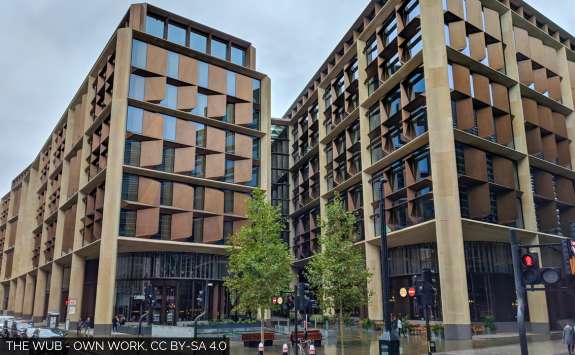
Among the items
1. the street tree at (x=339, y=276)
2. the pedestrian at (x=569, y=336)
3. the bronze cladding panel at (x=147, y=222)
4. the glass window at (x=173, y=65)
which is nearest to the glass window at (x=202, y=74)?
the glass window at (x=173, y=65)

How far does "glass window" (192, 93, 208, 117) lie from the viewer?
54.7 meters

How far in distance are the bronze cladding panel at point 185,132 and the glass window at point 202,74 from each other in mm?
5081

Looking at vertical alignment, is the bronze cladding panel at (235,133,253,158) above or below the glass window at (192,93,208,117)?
below

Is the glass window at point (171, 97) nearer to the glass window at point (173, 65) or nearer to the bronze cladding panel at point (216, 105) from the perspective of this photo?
the glass window at point (173, 65)

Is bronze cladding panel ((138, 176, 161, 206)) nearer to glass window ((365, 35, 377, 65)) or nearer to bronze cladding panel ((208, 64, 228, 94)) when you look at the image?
bronze cladding panel ((208, 64, 228, 94))

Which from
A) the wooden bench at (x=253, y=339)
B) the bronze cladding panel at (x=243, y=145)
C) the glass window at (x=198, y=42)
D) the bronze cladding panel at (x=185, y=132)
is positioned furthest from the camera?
the bronze cladding panel at (x=243, y=145)

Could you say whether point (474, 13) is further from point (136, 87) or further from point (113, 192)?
point (113, 192)

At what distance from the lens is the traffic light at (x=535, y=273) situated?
11438 mm

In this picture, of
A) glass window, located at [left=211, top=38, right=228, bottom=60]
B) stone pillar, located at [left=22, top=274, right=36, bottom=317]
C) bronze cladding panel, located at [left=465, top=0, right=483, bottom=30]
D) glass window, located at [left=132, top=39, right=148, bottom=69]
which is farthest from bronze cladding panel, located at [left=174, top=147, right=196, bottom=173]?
stone pillar, located at [left=22, top=274, right=36, bottom=317]

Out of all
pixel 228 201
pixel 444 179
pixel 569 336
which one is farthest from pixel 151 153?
pixel 569 336

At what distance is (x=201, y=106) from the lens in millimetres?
55219

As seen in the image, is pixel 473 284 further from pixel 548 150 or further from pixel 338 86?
pixel 338 86

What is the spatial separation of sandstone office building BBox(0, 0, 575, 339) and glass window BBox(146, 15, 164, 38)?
0.48 ft

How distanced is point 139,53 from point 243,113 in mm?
13292
